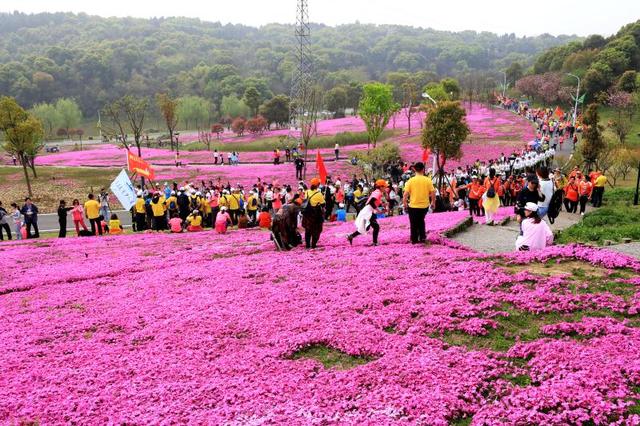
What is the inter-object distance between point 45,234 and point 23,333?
16.8m

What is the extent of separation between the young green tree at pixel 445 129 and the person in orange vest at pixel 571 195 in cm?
1061

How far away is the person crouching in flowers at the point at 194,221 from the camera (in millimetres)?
21547

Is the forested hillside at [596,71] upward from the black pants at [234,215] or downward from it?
upward

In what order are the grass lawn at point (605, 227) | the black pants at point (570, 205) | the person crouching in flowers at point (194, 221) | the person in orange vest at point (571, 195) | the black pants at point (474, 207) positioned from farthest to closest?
the person crouching in flowers at point (194, 221) < the black pants at point (474, 207) < the black pants at point (570, 205) < the person in orange vest at point (571, 195) < the grass lawn at point (605, 227)

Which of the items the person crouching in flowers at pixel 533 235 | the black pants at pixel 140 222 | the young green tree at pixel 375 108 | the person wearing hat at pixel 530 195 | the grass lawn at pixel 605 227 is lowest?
the black pants at pixel 140 222

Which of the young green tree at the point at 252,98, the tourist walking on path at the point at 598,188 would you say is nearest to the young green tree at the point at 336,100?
the young green tree at the point at 252,98

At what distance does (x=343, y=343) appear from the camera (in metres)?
8.11

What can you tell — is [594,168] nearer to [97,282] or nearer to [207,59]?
[97,282]

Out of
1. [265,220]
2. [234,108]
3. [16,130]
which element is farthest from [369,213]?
[234,108]

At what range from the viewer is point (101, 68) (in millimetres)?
134875

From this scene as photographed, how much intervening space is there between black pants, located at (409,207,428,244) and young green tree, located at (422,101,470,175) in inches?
655

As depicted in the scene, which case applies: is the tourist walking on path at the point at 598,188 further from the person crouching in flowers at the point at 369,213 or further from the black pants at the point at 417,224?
the person crouching in flowers at the point at 369,213

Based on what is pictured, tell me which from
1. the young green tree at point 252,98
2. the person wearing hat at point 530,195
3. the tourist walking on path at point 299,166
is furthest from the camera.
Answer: the young green tree at point 252,98

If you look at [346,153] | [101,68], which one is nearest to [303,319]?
[346,153]
